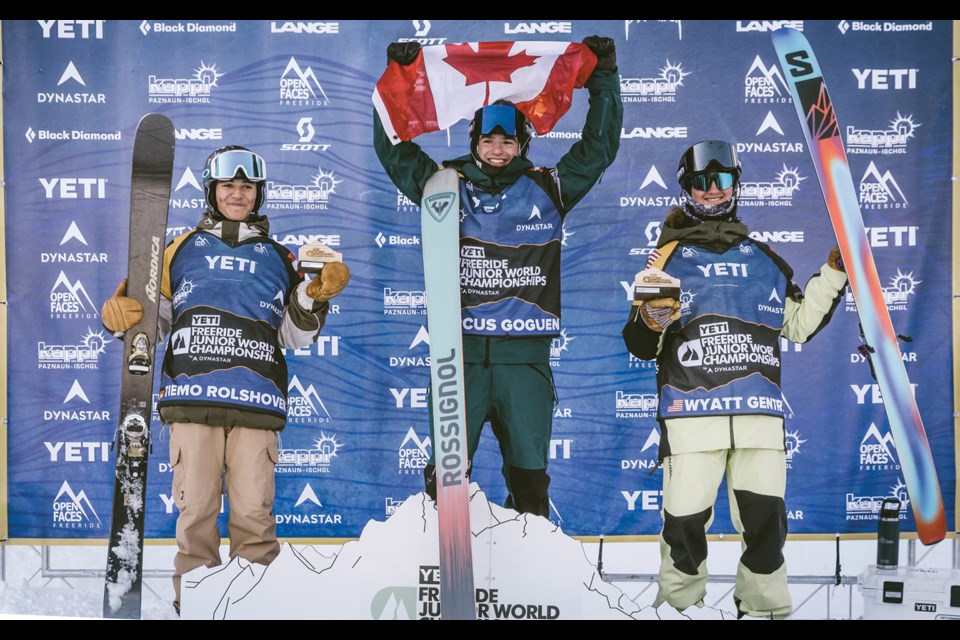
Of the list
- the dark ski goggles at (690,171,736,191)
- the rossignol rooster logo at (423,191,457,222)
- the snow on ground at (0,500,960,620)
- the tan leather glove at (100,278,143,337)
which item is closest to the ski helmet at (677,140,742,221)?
the dark ski goggles at (690,171,736,191)

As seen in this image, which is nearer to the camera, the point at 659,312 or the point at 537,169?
the point at 659,312

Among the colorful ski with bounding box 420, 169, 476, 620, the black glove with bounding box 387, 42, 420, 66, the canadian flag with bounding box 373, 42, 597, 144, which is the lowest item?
the colorful ski with bounding box 420, 169, 476, 620

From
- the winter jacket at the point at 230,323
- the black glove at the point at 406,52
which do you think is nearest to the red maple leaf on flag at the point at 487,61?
the black glove at the point at 406,52

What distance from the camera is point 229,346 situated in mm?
3791

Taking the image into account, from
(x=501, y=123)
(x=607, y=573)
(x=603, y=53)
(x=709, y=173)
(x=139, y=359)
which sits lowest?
(x=607, y=573)

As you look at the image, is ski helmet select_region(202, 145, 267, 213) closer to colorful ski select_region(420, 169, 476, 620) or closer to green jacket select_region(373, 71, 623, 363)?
green jacket select_region(373, 71, 623, 363)

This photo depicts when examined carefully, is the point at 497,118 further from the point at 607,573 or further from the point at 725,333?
the point at 607,573

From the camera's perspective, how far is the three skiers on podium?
3787 mm

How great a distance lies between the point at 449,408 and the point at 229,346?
82 cm

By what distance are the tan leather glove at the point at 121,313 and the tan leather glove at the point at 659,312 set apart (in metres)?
1.81

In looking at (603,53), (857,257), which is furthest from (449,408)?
(857,257)

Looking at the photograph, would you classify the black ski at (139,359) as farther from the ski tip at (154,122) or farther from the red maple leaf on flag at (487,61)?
the red maple leaf on flag at (487,61)

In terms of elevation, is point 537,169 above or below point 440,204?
above

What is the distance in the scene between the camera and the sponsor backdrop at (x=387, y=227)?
3.88m
